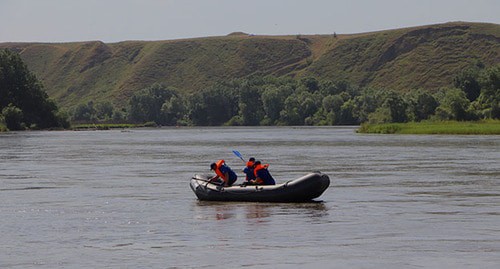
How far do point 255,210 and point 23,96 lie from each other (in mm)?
143945

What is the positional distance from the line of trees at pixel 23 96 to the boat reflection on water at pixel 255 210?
451 feet

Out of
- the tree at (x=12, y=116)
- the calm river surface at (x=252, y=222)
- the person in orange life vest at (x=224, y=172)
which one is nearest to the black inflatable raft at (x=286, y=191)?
the calm river surface at (x=252, y=222)

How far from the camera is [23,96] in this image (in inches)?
6786

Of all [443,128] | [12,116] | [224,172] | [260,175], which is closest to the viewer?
[260,175]

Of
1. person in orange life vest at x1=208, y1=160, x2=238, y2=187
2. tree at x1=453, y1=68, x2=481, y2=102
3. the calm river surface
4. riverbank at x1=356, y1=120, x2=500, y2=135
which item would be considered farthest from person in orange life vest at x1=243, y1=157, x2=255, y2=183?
tree at x1=453, y1=68, x2=481, y2=102

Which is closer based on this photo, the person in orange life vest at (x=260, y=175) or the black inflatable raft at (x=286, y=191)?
the black inflatable raft at (x=286, y=191)

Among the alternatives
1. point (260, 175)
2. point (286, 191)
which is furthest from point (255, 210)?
point (260, 175)

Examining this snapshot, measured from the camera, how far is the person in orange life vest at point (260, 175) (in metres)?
35.6

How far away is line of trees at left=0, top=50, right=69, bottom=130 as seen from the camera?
17125 centimetres

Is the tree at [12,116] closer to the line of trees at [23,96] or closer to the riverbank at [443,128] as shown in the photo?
the line of trees at [23,96]

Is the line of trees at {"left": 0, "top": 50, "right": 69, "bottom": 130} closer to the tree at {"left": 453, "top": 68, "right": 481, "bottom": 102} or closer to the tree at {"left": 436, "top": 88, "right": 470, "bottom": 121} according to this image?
the tree at {"left": 453, "top": 68, "right": 481, "bottom": 102}

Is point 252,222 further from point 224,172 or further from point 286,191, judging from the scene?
point 224,172

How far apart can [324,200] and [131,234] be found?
10.6m

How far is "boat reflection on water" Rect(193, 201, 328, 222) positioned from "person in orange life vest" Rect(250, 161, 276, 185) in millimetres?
880
